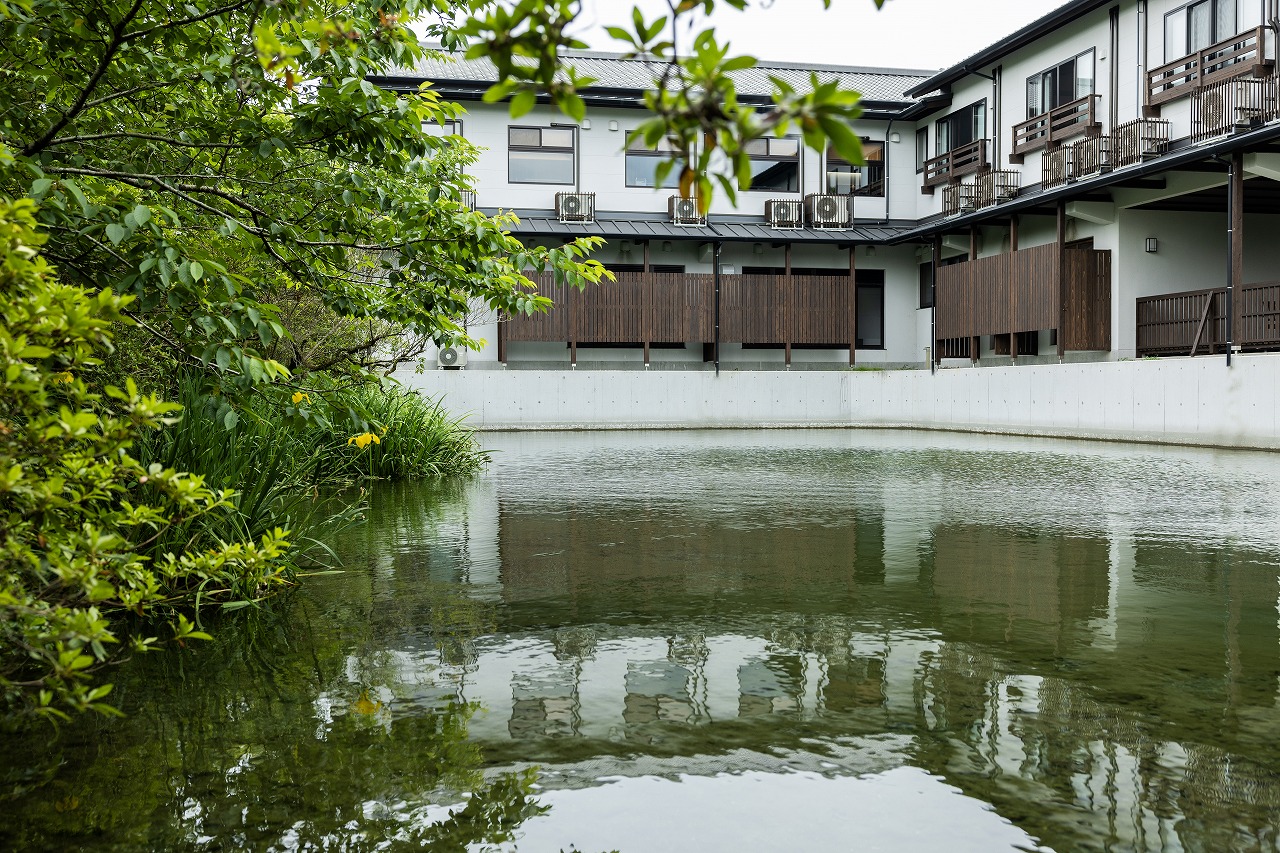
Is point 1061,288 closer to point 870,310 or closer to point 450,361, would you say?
point 870,310

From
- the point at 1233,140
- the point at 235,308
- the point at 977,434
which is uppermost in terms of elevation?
the point at 1233,140

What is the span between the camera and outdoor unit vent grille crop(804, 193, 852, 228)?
32000mm

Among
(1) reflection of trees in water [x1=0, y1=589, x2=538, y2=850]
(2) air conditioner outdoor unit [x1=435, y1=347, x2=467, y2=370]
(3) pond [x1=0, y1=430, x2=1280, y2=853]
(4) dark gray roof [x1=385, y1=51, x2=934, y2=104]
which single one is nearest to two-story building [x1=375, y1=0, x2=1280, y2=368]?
(4) dark gray roof [x1=385, y1=51, x2=934, y2=104]

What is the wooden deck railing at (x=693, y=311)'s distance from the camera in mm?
30406

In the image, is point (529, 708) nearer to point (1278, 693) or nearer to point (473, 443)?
point (1278, 693)

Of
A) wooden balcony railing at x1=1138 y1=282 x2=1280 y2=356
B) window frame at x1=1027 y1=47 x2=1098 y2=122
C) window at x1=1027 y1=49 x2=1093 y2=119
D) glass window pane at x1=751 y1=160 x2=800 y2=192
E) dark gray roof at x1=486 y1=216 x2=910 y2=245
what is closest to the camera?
wooden balcony railing at x1=1138 y1=282 x2=1280 y2=356

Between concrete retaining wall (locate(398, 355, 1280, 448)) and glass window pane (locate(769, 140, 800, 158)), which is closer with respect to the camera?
concrete retaining wall (locate(398, 355, 1280, 448))

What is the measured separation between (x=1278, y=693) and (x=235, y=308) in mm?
3998

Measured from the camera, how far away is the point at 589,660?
15.0ft

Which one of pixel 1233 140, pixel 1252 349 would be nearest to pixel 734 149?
pixel 1233 140

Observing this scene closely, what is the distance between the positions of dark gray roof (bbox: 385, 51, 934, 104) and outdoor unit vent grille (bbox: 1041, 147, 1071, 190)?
20.2ft

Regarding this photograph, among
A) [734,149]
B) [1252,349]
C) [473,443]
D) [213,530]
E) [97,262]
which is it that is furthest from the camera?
[1252,349]

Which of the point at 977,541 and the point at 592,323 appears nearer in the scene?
the point at 977,541

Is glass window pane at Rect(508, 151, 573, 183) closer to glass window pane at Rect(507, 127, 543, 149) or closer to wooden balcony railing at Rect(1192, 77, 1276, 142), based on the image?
glass window pane at Rect(507, 127, 543, 149)
